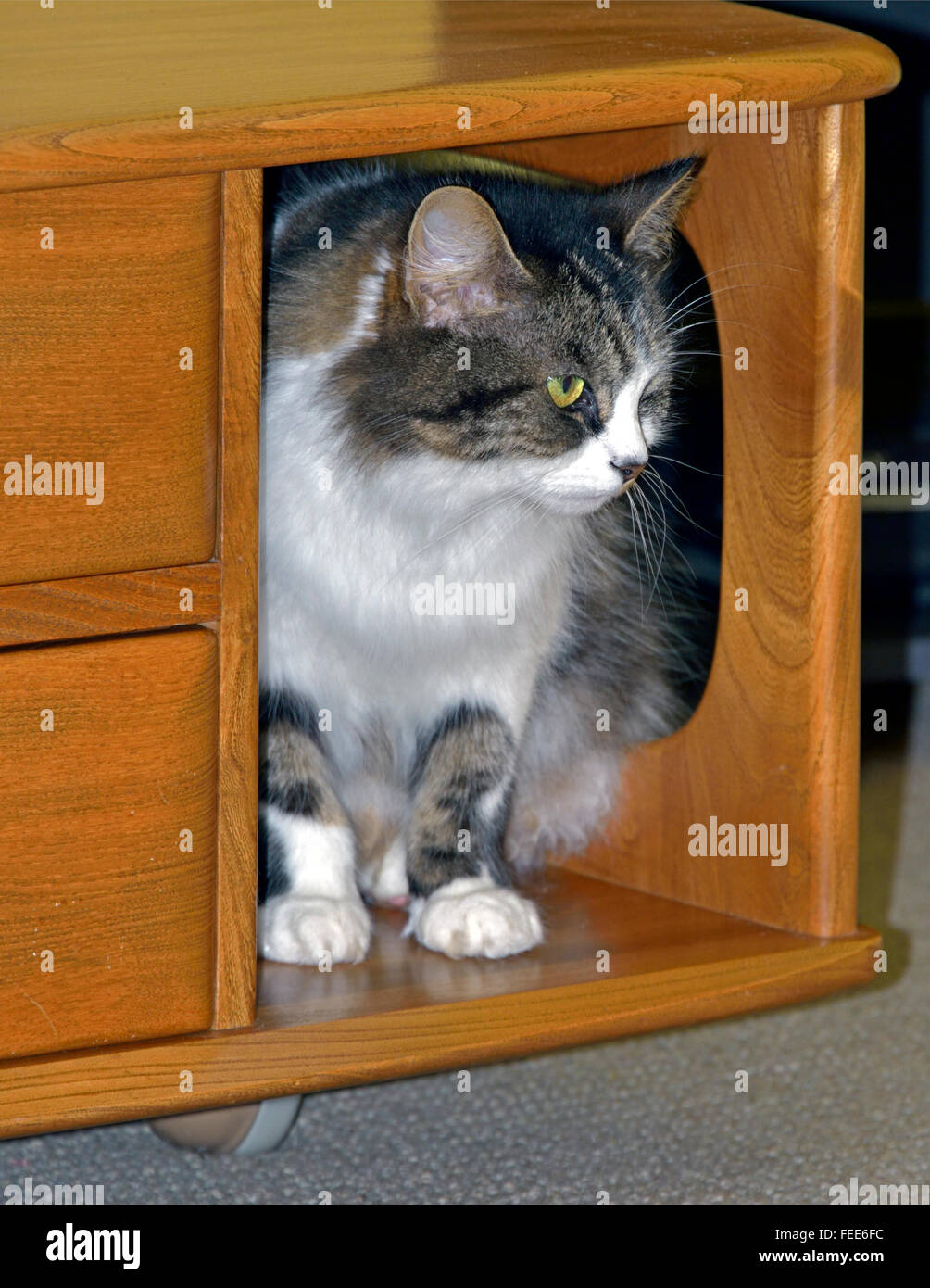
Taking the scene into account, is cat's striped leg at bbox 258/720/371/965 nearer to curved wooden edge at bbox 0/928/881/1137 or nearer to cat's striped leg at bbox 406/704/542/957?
cat's striped leg at bbox 406/704/542/957

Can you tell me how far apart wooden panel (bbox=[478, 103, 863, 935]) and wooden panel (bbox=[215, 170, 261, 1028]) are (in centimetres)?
38

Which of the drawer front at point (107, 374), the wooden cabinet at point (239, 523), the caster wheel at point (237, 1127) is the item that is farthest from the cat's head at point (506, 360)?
the caster wheel at point (237, 1127)

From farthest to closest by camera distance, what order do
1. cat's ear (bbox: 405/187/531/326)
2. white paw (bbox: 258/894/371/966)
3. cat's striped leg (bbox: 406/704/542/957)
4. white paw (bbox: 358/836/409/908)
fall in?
white paw (bbox: 358/836/409/908) → cat's striped leg (bbox: 406/704/542/957) → white paw (bbox: 258/894/371/966) → cat's ear (bbox: 405/187/531/326)

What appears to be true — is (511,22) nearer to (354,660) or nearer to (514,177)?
(514,177)

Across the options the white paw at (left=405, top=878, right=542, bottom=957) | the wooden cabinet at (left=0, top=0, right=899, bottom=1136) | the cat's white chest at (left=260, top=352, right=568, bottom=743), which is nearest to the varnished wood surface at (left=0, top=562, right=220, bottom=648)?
the wooden cabinet at (left=0, top=0, right=899, bottom=1136)

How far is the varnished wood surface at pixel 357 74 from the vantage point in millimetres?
865

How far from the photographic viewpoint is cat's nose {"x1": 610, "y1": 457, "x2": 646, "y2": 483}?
1.11 meters

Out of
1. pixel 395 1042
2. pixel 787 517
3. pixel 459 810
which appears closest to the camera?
pixel 395 1042

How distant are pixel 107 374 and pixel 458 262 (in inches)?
10.7

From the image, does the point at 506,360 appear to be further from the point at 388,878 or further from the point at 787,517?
the point at 388,878

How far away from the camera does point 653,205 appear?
1158 millimetres

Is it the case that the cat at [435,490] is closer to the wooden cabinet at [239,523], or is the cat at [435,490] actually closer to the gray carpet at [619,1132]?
the wooden cabinet at [239,523]

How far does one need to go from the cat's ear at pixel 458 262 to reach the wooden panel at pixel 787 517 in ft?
0.59

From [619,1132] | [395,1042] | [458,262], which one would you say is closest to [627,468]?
[458,262]
